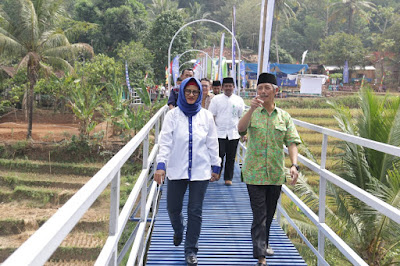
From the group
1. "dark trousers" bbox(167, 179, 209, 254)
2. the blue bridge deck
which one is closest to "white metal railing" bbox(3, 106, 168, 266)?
"dark trousers" bbox(167, 179, 209, 254)

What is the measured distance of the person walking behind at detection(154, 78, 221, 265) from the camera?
3.49 metres

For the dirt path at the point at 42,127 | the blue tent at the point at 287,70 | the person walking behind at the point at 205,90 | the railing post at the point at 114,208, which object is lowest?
the dirt path at the point at 42,127

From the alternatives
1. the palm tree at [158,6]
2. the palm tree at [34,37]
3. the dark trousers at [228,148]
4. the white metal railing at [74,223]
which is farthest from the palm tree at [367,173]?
the palm tree at [158,6]

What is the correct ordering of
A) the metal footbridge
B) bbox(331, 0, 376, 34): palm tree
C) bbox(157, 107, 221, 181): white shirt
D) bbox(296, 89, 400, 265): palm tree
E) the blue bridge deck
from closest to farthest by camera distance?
the metal footbridge → bbox(157, 107, 221, 181): white shirt → the blue bridge deck → bbox(296, 89, 400, 265): palm tree → bbox(331, 0, 376, 34): palm tree

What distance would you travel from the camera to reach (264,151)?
11.8ft

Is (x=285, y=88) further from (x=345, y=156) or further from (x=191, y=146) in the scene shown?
(x=191, y=146)

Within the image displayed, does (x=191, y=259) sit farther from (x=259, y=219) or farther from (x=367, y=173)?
(x=367, y=173)

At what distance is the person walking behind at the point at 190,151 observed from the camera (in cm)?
349

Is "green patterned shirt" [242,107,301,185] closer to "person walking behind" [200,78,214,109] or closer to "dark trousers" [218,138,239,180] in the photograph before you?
"dark trousers" [218,138,239,180]

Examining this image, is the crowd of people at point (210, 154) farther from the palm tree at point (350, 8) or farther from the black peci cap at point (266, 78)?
the palm tree at point (350, 8)

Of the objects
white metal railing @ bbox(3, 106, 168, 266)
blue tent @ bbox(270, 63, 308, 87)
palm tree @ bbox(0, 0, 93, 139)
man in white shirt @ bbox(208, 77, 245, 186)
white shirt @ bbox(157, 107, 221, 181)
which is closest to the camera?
→ white metal railing @ bbox(3, 106, 168, 266)

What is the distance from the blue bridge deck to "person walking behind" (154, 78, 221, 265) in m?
0.42

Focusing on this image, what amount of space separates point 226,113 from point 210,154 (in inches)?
108

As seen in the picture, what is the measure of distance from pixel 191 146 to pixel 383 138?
4.09 metres
